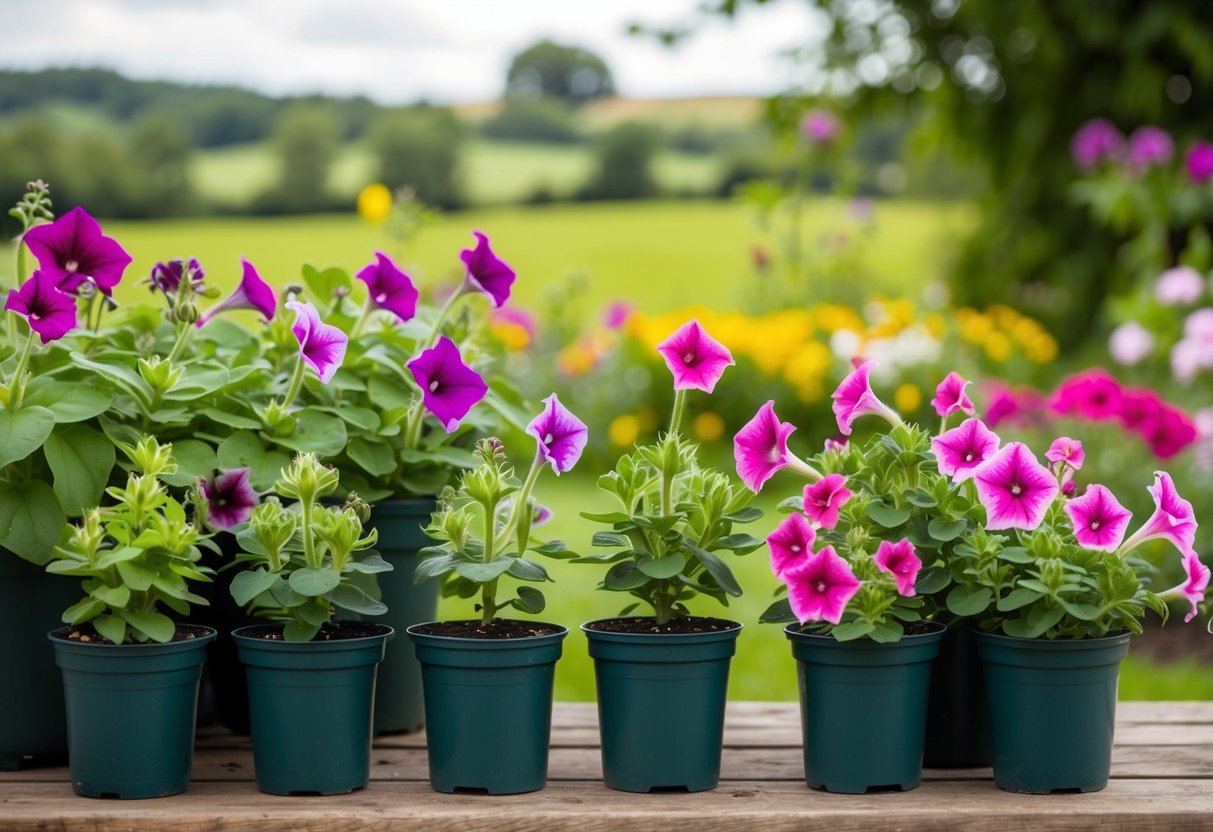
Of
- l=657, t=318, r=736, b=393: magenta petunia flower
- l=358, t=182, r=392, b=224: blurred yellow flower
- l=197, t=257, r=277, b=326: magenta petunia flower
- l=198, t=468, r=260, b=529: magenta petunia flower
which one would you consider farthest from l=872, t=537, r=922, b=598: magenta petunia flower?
l=358, t=182, r=392, b=224: blurred yellow flower

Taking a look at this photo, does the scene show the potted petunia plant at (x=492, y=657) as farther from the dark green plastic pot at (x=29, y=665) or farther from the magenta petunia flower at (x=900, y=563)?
the dark green plastic pot at (x=29, y=665)

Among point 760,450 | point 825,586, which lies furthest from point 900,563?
point 760,450

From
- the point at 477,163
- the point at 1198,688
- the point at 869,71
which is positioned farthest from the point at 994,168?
the point at 477,163

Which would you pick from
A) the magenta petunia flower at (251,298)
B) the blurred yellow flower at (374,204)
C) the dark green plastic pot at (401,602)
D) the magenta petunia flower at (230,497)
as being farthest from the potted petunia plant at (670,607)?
the blurred yellow flower at (374,204)

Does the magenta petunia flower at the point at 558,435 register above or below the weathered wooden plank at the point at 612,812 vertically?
above

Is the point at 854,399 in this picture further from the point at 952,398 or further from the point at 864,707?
the point at 864,707

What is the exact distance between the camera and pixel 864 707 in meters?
1.51

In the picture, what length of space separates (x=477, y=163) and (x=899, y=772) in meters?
14.9

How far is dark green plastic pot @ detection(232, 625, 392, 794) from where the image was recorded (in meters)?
1.48

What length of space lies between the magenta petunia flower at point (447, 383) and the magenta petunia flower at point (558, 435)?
0.11 m

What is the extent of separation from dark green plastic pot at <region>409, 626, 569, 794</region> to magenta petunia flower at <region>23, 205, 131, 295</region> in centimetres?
57

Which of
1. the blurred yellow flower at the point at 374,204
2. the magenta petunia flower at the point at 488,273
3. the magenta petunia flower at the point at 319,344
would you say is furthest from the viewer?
the blurred yellow flower at the point at 374,204

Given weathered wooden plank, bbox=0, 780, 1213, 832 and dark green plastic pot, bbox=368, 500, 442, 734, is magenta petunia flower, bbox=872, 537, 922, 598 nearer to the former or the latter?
weathered wooden plank, bbox=0, 780, 1213, 832

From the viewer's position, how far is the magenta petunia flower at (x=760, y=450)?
1541mm
